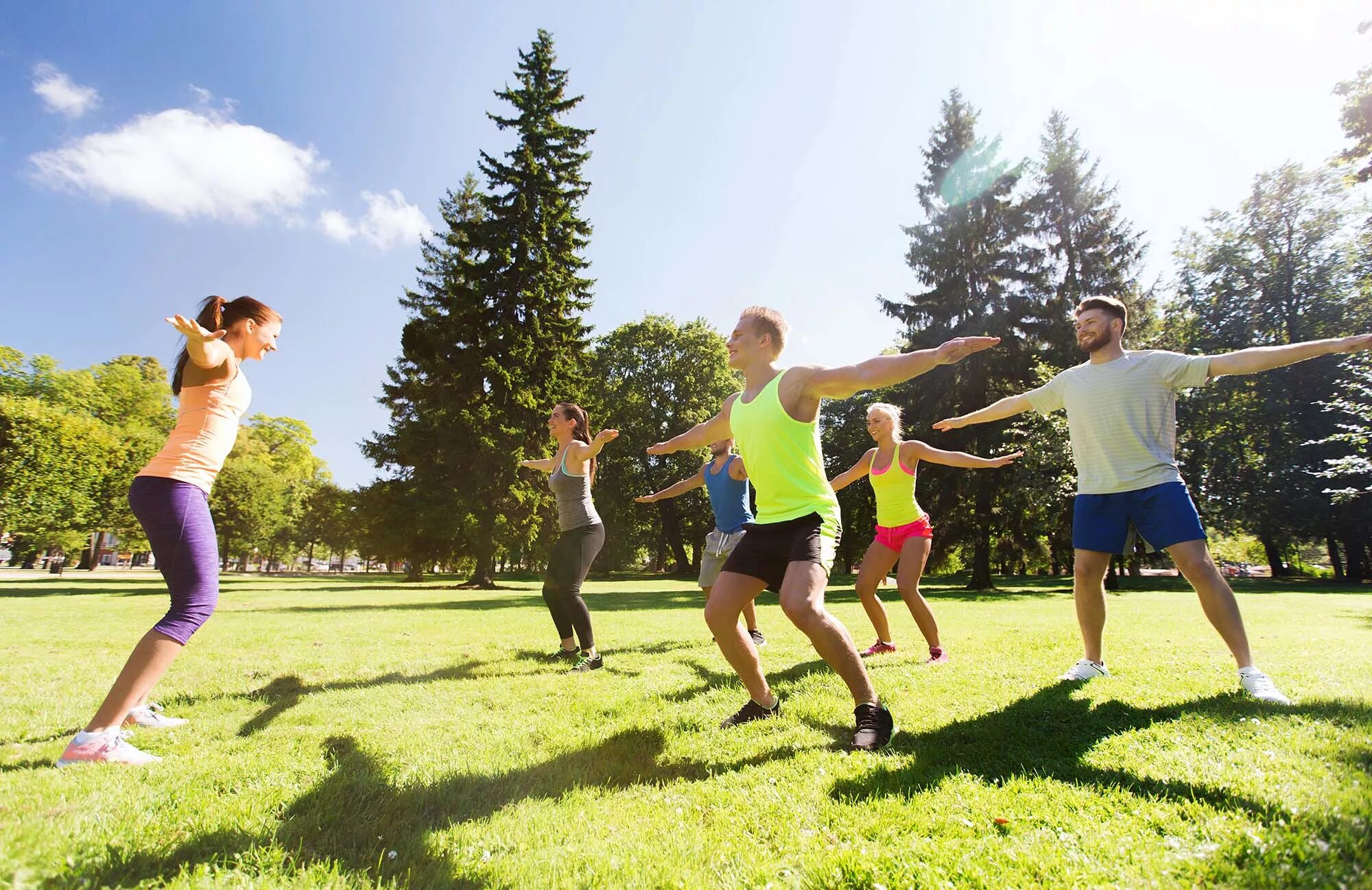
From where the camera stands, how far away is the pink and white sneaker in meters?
3.16

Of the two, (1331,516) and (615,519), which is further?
(615,519)

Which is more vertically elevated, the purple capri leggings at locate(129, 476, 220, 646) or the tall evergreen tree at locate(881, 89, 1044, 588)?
the tall evergreen tree at locate(881, 89, 1044, 588)

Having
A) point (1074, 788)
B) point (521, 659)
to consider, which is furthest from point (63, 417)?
point (1074, 788)

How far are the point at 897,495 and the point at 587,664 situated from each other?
338 centimetres

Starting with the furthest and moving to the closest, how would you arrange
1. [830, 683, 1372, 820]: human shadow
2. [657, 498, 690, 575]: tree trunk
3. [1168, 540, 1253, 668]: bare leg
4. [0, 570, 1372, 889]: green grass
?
[657, 498, 690, 575]: tree trunk
[1168, 540, 1253, 668]: bare leg
[830, 683, 1372, 820]: human shadow
[0, 570, 1372, 889]: green grass

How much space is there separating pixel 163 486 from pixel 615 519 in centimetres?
3689

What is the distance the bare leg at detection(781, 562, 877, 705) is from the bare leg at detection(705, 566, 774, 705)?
0.30 meters

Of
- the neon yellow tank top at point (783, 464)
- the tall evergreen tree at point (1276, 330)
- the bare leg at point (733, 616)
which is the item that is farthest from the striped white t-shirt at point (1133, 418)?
the tall evergreen tree at point (1276, 330)

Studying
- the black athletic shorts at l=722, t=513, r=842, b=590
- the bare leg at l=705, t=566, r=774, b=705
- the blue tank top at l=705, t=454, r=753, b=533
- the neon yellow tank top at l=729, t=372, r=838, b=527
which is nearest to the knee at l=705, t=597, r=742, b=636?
the bare leg at l=705, t=566, r=774, b=705

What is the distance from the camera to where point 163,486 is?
138 inches

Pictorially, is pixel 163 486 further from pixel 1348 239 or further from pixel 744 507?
pixel 1348 239

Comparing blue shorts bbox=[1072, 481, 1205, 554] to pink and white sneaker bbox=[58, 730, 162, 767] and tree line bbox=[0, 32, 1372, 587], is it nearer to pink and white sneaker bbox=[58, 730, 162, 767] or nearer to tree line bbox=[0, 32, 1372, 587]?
pink and white sneaker bbox=[58, 730, 162, 767]

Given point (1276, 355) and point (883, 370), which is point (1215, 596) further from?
point (883, 370)

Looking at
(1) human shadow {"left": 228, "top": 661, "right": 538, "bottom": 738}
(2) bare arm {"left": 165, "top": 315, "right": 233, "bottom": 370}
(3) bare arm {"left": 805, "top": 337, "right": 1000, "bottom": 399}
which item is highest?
(2) bare arm {"left": 165, "top": 315, "right": 233, "bottom": 370}
